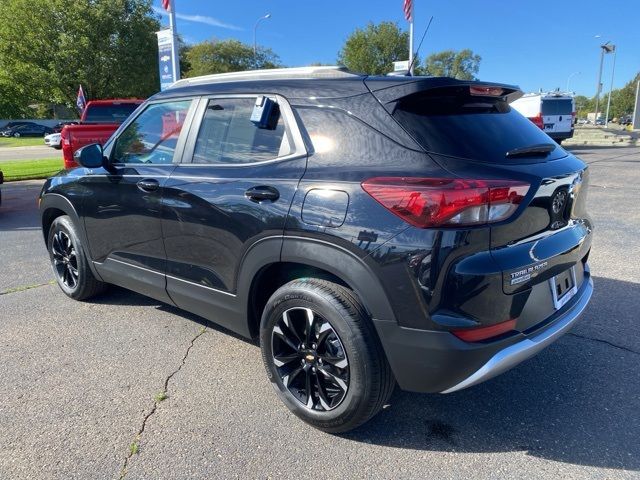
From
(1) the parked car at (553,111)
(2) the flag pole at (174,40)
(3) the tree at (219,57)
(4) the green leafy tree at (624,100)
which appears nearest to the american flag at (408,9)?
(1) the parked car at (553,111)

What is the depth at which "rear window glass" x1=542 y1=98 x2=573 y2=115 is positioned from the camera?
20.3 meters

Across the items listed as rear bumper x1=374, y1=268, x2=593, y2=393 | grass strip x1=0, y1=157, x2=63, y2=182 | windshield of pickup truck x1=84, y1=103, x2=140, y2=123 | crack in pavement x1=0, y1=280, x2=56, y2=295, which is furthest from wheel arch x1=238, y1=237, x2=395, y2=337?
grass strip x1=0, y1=157, x2=63, y2=182

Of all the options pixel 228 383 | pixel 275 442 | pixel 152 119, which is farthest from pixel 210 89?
pixel 275 442

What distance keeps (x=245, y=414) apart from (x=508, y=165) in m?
1.93

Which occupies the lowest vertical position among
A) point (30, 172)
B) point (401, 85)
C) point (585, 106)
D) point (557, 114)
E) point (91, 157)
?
point (30, 172)

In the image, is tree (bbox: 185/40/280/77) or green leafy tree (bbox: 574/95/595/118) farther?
green leafy tree (bbox: 574/95/595/118)

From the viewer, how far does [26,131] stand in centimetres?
4741

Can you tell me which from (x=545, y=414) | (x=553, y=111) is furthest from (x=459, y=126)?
(x=553, y=111)

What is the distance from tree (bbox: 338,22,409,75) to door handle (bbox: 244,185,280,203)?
34.9 meters

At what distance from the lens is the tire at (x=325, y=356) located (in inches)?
93.4

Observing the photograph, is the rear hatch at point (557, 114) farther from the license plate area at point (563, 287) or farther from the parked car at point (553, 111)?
the license plate area at point (563, 287)

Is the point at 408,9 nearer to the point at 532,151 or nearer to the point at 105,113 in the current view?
the point at 105,113

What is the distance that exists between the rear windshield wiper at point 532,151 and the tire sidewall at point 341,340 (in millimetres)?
1144

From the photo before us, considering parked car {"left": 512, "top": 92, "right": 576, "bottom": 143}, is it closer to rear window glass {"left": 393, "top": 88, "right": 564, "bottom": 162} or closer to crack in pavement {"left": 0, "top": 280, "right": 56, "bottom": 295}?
rear window glass {"left": 393, "top": 88, "right": 564, "bottom": 162}
